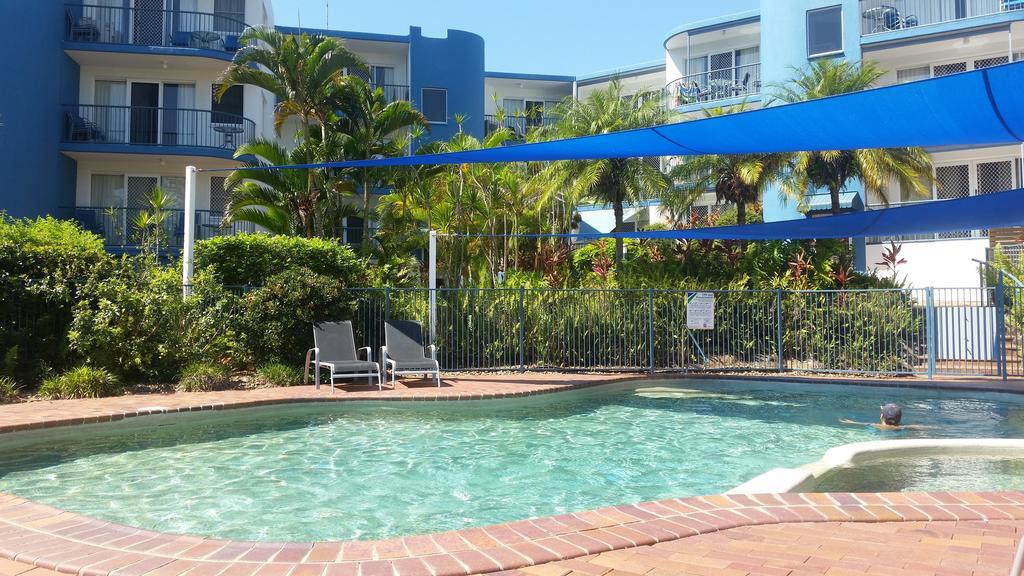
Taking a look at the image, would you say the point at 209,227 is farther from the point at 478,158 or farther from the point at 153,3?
the point at 478,158

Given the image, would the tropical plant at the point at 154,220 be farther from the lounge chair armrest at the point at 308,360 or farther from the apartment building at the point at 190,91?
the lounge chair armrest at the point at 308,360

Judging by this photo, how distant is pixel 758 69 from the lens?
85.5 ft

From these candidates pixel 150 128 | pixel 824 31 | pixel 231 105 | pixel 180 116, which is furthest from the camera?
pixel 824 31

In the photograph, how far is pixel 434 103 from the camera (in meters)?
25.2

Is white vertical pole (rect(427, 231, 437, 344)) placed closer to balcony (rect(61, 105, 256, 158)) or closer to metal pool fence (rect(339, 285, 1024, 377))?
metal pool fence (rect(339, 285, 1024, 377))

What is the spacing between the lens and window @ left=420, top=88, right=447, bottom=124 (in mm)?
25141

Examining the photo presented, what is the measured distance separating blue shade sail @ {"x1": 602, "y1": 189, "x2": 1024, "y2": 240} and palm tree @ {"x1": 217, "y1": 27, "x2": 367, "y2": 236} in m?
8.27

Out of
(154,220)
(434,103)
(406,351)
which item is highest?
(434,103)

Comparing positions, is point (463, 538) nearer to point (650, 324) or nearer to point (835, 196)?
point (650, 324)

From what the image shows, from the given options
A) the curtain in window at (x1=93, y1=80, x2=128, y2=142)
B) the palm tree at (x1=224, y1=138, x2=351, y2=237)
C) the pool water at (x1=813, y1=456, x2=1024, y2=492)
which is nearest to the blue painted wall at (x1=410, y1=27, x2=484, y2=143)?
the palm tree at (x1=224, y1=138, x2=351, y2=237)

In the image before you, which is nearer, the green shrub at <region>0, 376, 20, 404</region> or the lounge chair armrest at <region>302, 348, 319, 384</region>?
the green shrub at <region>0, 376, 20, 404</region>

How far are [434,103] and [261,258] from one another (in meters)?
14.1

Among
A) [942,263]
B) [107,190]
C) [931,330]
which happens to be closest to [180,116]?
[107,190]

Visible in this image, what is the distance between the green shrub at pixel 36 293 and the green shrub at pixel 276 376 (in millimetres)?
2605
